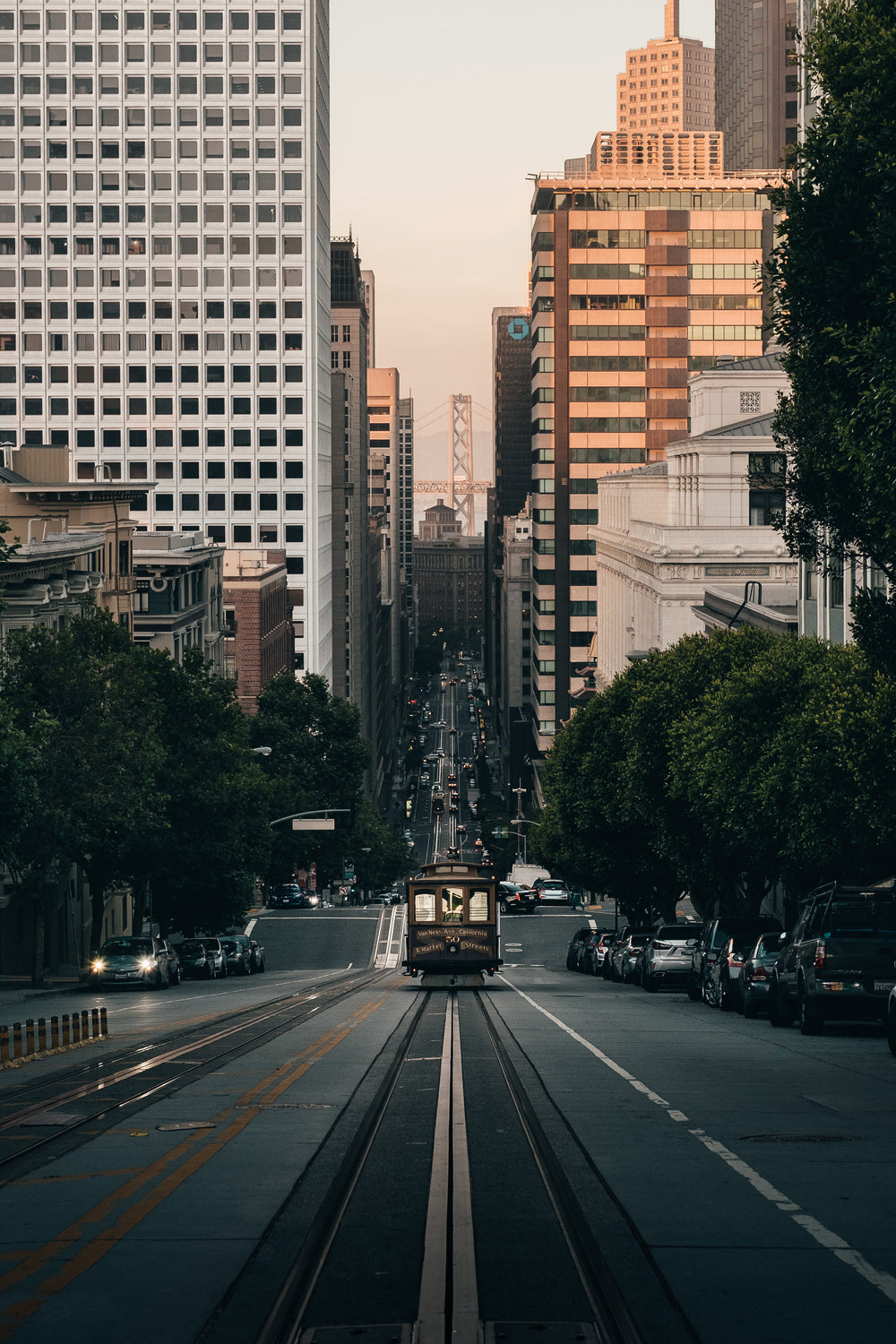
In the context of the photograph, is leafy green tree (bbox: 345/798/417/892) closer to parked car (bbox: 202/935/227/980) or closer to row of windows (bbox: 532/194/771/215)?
parked car (bbox: 202/935/227/980)

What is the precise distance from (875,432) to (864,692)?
1144cm

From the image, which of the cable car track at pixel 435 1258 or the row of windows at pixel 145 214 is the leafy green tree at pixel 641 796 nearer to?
the cable car track at pixel 435 1258

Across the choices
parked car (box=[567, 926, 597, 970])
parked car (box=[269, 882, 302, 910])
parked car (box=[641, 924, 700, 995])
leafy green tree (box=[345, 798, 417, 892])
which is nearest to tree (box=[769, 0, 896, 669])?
parked car (box=[641, 924, 700, 995])

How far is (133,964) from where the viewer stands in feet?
159

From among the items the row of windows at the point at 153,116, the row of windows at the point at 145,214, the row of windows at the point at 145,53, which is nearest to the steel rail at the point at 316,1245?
the row of windows at the point at 145,214

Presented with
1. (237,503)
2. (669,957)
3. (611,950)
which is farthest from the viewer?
(237,503)

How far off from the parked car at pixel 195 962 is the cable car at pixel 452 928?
13.1m

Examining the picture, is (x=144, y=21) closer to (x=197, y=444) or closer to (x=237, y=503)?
(x=197, y=444)

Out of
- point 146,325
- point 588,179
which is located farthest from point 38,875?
point 588,179

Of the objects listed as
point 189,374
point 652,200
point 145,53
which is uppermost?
point 145,53

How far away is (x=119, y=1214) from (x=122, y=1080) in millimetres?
9407

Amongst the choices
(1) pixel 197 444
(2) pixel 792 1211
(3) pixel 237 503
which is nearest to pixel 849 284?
(2) pixel 792 1211

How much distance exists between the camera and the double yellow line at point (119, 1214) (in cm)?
982

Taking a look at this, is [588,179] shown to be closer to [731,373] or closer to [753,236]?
[753,236]
